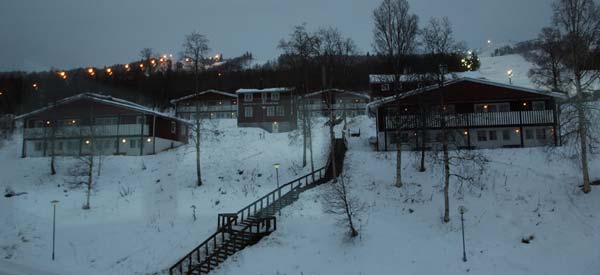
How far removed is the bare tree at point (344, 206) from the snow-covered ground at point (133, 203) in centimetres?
670

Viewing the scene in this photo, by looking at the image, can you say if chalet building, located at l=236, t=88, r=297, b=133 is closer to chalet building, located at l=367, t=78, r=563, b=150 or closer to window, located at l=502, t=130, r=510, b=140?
chalet building, located at l=367, t=78, r=563, b=150

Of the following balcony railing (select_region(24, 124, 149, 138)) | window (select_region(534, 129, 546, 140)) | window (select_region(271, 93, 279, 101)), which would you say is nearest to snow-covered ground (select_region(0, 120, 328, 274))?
Answer: balcony railing (select_region(24, 124, 149, 138))

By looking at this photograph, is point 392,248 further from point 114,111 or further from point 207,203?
point 114,111

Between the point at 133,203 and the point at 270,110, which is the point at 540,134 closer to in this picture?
the point at 133,203

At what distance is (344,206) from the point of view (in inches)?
856

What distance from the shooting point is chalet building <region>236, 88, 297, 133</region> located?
64.1 m

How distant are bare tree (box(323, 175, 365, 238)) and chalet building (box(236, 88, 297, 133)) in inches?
1548

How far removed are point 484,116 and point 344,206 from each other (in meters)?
20.5

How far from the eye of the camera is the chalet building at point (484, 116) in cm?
3616

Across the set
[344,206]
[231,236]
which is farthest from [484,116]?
[231,236]

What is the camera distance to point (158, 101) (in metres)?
91.6

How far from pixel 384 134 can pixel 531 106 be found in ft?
40.9

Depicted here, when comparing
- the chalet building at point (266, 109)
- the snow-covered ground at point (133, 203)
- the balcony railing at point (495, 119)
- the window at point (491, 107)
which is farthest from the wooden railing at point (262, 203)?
the chalet building at point (266, 109)

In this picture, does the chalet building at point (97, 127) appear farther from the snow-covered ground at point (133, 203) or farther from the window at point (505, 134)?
the window at point (505, 134)
